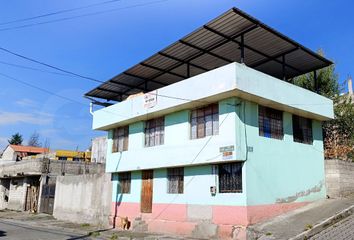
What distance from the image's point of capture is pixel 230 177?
1336 cm

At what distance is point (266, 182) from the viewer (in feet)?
44.0

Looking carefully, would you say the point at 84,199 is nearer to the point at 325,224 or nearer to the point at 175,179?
the point at 175,179

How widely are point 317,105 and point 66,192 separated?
16.6 metres

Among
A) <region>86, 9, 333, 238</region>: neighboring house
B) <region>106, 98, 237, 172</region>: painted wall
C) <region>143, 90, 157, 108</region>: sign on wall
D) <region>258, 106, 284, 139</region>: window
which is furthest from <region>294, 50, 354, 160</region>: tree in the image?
<region>143, 90, 157, 108</region>: sign on wall

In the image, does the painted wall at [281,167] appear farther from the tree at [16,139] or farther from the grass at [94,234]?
the tree at [16,139]

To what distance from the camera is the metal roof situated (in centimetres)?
1366

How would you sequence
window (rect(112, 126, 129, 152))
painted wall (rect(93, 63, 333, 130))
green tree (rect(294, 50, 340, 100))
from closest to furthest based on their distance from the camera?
painted wall (rect(93, 63, 333, 130))
window (rect(112, 126, 129, 152))
green tree (rect(294, 50, 340, 100))

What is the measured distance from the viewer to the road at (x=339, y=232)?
11.0 metres

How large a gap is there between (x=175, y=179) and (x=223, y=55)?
20.4 ft

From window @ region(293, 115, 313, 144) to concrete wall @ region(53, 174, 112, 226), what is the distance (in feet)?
34.1

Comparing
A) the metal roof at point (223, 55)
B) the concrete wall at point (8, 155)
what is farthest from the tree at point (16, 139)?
the metal roof at point (223, 55)

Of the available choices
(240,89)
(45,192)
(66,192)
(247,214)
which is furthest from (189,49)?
(45,192)

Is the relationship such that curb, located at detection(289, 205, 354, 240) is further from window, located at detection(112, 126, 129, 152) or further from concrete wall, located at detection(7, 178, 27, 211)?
concrete wall, located at detection(7, 178, 27, 211)

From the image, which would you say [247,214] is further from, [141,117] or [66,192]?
[66,192]
